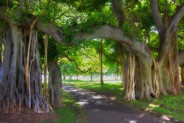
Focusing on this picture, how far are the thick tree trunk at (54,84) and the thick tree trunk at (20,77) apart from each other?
4.24 feet

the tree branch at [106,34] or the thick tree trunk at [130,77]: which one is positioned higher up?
the tree branch at [106,34]

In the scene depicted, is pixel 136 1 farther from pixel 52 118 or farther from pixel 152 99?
pixel 52 118

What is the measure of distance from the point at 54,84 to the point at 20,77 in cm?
215

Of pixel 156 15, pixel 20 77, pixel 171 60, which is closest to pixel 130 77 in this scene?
pixel 171 60

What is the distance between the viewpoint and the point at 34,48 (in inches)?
508

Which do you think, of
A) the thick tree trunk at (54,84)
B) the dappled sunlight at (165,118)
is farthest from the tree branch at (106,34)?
the dappled sunlight at (165,118)

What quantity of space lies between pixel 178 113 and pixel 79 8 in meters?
10.2

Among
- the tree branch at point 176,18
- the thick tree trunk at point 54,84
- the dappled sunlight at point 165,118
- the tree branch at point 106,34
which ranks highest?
the tree branch at point 176,18

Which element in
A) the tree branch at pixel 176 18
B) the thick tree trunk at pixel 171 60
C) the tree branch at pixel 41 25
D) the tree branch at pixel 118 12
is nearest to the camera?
the tree branch at pixel 41 25

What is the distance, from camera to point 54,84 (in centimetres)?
1422

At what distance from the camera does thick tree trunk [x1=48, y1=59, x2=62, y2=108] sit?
14055mm

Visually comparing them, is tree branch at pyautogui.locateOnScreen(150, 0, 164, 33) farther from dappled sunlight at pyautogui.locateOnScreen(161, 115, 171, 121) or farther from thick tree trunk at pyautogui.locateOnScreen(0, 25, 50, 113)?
dappled sunlight at pyautogui.locateOnScreen(161, 115, 171, 121)

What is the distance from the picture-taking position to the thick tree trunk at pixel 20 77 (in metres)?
12.1

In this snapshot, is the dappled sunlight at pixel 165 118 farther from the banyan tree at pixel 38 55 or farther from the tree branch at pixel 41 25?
the tree branch at pixel 41 25
